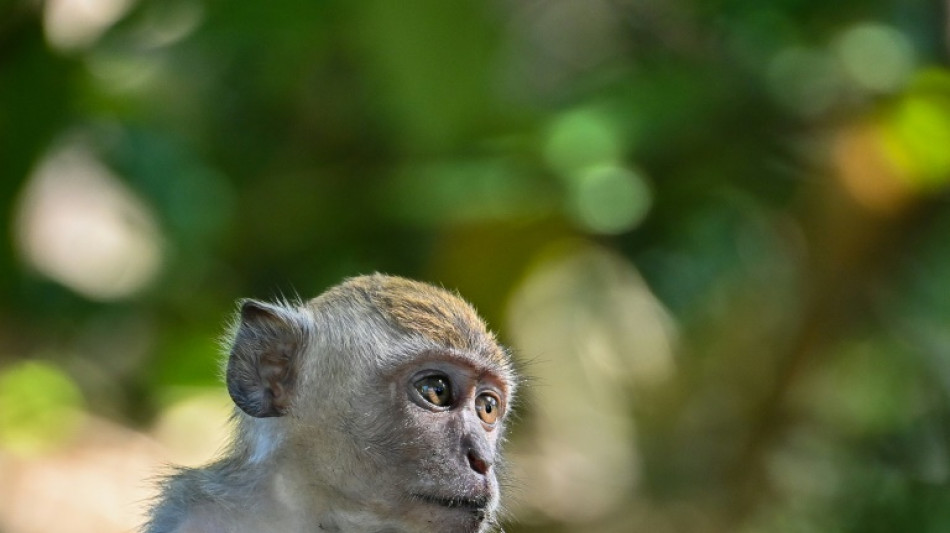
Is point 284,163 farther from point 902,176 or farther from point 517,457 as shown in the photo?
point 902,176

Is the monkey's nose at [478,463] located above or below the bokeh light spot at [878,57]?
below

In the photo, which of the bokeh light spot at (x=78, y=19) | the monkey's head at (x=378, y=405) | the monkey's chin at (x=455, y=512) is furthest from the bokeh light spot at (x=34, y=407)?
the monkey's chin at (x=455, y=512)

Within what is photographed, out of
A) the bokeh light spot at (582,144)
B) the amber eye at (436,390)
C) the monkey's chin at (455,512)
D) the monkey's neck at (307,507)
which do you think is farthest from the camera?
the bokeh light spot at (582,144)

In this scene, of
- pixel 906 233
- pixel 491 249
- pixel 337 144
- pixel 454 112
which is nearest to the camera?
pixel 454 112

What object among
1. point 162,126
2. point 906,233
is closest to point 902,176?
point 906,233

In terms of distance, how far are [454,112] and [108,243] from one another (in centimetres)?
333

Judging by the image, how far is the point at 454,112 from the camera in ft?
20.0

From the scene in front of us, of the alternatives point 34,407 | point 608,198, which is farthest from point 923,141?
point 34,407

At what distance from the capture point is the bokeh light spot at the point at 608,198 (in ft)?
21.7

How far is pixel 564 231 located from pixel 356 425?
139 inches

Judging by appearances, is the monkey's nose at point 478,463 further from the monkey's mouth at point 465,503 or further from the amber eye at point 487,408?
the amber eye at point 487,408

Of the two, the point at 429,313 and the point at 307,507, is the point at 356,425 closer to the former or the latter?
the point at 307,507

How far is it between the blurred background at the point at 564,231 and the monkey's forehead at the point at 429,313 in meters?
1.87

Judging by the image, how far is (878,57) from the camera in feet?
22.2
